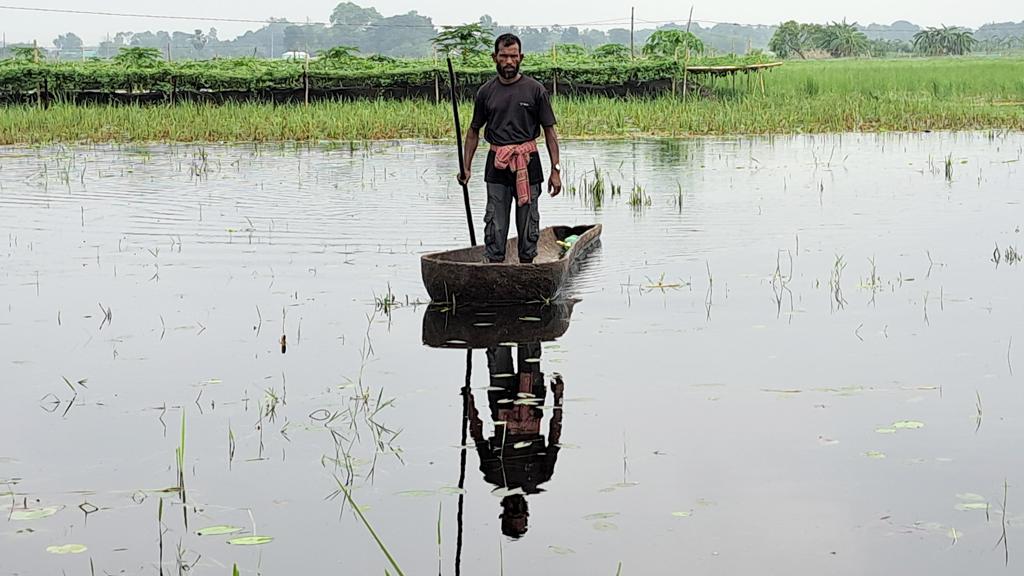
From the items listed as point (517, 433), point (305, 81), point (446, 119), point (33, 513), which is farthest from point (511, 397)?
point (305, 81)

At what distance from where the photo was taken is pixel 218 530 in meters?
4.70

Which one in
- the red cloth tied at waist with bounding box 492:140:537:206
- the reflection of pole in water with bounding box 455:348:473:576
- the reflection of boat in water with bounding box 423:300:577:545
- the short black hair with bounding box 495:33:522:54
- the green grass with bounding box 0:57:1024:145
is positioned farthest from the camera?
the green grass with bounding box 0:57:1024:145

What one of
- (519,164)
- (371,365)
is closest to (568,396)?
(371,365)

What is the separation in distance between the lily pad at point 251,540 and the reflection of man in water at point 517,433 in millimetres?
778

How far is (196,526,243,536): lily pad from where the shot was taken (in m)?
4.68

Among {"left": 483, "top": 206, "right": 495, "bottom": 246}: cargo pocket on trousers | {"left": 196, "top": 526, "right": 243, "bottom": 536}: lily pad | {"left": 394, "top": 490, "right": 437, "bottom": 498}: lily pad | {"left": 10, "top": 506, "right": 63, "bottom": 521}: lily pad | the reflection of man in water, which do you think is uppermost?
{"left": 483, "top": 206, "right": 495, "bottom": 246}: cargo pocket on trousers

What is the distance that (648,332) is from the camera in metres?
7.98

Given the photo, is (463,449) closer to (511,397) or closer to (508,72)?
(511,397)

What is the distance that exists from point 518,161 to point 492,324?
101 centimetres

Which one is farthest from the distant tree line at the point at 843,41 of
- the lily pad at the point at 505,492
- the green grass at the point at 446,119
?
the lily pad at the point at 505,492

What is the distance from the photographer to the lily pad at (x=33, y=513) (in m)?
4.81

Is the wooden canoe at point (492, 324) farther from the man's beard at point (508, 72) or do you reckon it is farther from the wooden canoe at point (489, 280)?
the man's beard at point (508, 72)

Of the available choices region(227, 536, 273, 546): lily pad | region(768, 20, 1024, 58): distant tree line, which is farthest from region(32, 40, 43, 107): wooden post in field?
region(768, 20, 1024, 58): distant tree line

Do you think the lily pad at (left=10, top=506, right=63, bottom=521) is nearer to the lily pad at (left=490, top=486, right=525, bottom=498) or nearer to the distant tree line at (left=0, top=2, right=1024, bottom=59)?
the lily pad at (left=490, top=486, right=525, bottom=498)
